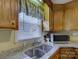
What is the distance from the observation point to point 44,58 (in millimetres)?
2309

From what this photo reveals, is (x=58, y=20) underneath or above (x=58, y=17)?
underneath

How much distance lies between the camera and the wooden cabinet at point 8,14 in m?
1.48

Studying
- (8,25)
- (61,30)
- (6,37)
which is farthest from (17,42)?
(61,30)

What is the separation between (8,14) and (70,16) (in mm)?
3971

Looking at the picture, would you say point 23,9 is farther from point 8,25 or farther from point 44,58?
point 8,25

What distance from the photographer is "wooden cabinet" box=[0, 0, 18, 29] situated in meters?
1.48

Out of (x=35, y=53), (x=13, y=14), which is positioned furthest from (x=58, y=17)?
(x=13, y=14)

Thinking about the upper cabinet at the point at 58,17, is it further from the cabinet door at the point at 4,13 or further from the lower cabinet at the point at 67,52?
the cabinet door at the point at 4,13

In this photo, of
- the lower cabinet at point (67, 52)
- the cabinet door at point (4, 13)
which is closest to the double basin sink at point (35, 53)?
the cabinet door at point (4, 13)

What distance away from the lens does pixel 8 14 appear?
162cm

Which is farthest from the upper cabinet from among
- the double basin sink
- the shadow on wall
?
the shadow on wall

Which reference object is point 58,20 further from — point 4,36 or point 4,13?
point 4,13

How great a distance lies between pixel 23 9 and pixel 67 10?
2556mm

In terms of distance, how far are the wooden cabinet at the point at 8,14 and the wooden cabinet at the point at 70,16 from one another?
12.4ft
